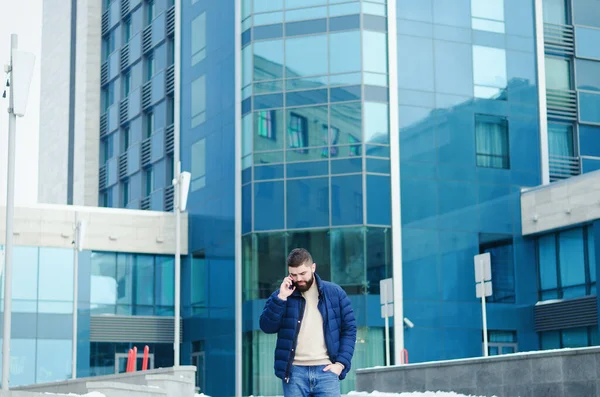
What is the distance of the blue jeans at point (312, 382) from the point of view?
8.05 metres

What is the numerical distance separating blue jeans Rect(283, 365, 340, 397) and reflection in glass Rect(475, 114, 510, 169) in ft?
112

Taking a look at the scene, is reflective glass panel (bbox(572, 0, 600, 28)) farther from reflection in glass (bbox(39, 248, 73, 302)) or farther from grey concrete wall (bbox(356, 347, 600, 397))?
grey concrete wall (bbox(356, 347, 600, 397))

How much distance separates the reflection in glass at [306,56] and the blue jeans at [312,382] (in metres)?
33.0

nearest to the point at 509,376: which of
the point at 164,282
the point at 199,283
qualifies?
the point at 199,283

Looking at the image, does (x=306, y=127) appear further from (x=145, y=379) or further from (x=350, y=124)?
(x=145, y=379)

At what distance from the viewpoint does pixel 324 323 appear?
813cm

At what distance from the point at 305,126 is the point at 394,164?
10.9 ft

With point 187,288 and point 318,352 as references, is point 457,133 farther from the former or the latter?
point 318,352

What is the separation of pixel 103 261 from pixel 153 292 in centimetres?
235

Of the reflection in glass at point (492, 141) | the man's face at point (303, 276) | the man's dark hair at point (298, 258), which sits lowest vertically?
the man's face at point (303, 276)

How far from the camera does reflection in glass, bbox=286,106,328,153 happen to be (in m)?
40.4

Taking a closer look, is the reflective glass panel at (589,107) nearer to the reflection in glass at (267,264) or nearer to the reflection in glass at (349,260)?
the reflection in glass at (349,260)

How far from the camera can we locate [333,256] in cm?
3959

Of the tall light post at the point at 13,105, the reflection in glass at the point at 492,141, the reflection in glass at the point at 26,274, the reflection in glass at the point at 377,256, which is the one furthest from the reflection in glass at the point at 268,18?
the tall light post at the point at 13,105
